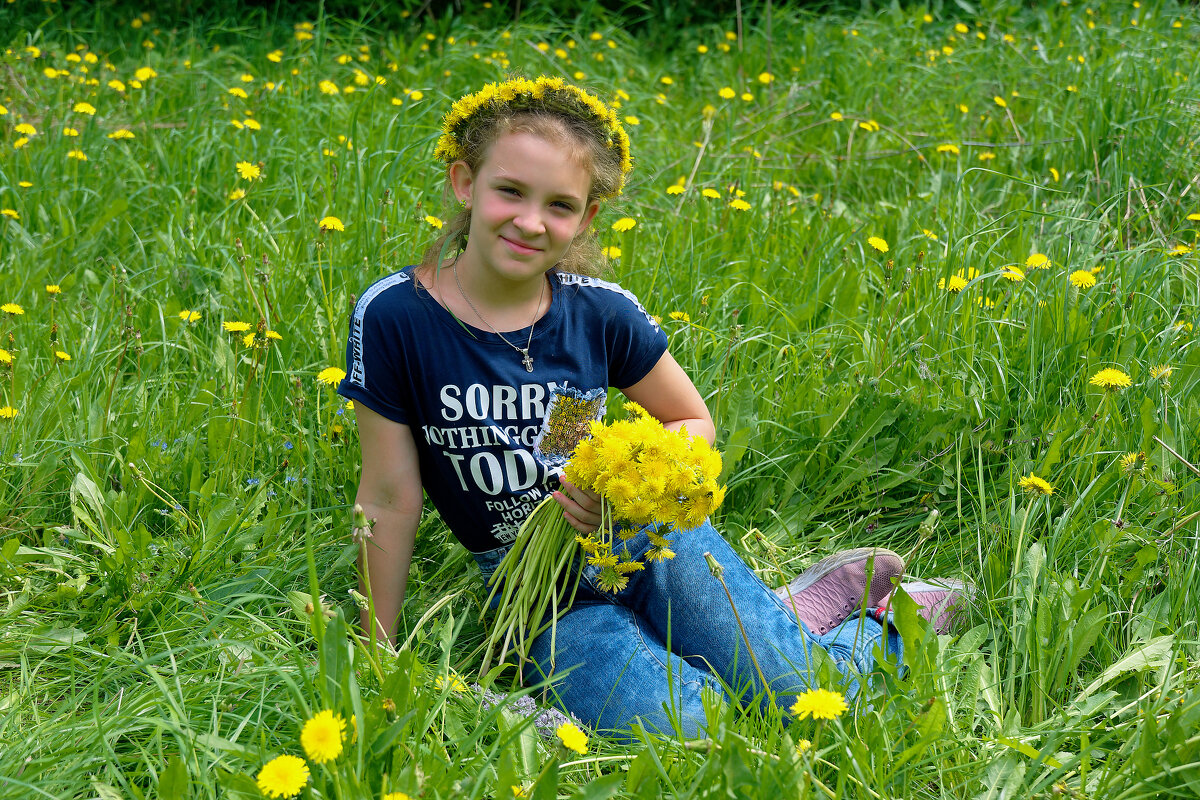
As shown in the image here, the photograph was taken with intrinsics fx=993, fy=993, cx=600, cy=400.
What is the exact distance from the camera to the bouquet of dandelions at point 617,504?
4.85ft

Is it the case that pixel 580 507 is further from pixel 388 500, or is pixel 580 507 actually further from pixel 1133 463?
pixel 1133 463

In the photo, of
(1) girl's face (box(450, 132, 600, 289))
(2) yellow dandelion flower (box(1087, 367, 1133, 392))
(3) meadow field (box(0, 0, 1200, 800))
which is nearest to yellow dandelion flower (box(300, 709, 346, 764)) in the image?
(3) meadow field (box(0, 0, 1200, 800))

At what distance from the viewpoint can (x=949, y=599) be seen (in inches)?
77.1

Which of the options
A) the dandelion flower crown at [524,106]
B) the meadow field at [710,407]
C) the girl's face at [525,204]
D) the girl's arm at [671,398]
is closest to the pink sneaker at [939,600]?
the meadow field at [710,407]

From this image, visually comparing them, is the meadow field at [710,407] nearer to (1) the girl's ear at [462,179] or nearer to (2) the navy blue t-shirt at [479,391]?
(2) the navy blue t-shirt at [479,391]

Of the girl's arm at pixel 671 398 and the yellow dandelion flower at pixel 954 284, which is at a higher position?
the yellow dandelion flower at pixel 954 284

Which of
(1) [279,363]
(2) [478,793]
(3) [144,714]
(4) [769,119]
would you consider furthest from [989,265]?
(3) [144,714]

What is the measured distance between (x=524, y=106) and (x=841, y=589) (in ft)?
3.77

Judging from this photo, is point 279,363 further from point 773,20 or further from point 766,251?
point 773,20

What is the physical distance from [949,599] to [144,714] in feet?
4.79

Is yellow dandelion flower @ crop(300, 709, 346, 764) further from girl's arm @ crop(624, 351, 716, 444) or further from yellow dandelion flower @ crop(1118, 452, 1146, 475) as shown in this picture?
yellow dandelion flower @ crop(1118, 452, 1146, 475)

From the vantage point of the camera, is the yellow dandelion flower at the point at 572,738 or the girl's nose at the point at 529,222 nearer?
the yellow dandelion flower at the point at 572,738

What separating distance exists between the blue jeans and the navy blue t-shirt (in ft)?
0.48

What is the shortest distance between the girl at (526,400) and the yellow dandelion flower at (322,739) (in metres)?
0.64
